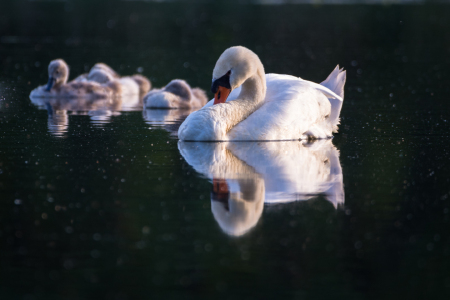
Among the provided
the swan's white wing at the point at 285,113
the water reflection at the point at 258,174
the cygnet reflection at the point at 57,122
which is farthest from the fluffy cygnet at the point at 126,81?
the water reflection at the point at 258,174

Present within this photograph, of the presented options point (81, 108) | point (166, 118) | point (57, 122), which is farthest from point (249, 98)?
point (81, 108)

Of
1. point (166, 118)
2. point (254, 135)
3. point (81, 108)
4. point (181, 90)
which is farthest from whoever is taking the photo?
point (181, 90)

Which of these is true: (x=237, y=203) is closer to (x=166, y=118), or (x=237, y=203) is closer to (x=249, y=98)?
(x=249, y=98)

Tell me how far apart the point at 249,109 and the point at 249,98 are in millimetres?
175

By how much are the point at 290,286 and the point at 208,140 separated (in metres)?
5.56

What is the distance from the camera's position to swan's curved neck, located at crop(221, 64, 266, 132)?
1071cm

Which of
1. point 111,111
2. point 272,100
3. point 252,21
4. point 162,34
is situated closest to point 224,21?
point 252,21

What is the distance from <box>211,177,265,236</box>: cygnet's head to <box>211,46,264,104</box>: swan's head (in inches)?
107

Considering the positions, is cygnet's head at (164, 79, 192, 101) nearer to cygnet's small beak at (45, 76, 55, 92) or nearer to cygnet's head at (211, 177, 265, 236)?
cygnet's small beak at (45, 76, 55, 92)

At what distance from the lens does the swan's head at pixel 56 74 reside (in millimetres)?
17203

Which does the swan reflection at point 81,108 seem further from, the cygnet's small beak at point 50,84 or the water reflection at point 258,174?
the water reflection at point 258,174

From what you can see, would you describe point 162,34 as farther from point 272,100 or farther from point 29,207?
point 29,207

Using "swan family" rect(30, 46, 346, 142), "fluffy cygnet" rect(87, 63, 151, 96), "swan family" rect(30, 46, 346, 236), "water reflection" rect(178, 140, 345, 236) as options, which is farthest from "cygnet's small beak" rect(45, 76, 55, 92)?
"water reflection" rect(178, 140, 345, 236)

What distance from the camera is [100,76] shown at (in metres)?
18.4
